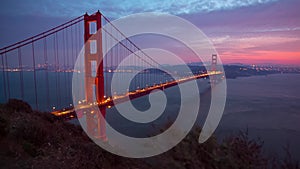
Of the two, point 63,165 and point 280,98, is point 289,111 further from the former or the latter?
point 63,165

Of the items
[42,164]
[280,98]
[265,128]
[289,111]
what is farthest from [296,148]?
[280,98]

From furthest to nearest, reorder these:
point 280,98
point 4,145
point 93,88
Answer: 1. point 280,98
2. point 93,88
3. point 4,145

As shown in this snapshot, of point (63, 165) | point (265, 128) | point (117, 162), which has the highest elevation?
point (63, 165)

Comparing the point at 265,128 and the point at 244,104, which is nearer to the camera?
the point at 265,128

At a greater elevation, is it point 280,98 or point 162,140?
point 162,140

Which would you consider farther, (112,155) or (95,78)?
(95,78)

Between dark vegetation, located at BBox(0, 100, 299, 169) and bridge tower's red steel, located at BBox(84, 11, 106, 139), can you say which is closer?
dark vegetation, located at BBox(0, 100, 299, 169)

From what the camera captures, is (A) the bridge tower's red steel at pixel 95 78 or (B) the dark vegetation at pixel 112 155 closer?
(B) the dark vegetation at pixel 112 155

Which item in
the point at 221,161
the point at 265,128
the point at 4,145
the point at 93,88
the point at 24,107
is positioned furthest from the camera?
the point at 265,128
